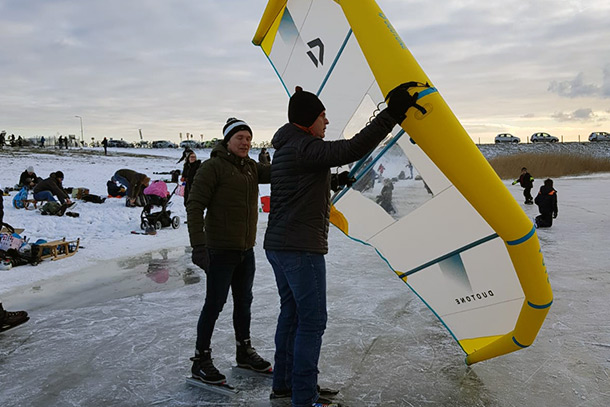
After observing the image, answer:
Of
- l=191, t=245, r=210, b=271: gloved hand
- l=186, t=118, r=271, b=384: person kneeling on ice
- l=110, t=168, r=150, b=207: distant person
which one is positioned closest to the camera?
l=191, t=245, r=210, b=271: gloved hand

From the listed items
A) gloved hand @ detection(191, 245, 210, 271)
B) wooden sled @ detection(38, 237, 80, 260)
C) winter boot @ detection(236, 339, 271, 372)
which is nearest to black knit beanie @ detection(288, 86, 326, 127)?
gloved hand @ detection(191, 245, 210, 271)

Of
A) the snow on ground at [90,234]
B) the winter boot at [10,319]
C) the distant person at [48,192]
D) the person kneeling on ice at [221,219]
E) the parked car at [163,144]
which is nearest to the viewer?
the person kneeling on ice at [221,219]

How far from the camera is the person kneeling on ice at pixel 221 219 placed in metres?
2.58

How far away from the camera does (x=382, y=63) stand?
1.96 metres

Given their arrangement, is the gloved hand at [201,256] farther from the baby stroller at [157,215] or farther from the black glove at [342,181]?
the baby stroller at [157,215]

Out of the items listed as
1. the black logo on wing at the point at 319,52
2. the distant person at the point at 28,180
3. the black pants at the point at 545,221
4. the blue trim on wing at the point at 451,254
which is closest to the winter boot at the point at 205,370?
the blue trim on wing at the point at 451,254

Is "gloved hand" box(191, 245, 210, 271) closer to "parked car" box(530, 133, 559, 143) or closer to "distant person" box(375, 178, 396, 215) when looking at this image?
"distant person" box(375, 178, 396, 215)

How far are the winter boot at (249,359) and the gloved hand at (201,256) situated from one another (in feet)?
2.20

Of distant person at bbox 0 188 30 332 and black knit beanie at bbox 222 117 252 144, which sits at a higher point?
black knit beanie at bbox 222 117 252 144

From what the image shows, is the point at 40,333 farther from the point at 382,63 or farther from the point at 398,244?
the point at 382,63

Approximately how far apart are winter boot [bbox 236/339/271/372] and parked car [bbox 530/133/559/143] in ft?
164

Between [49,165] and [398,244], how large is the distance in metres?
22.6

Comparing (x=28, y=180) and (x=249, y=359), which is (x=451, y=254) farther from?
(x=28, y=180)

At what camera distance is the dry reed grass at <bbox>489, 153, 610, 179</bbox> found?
2648cm
